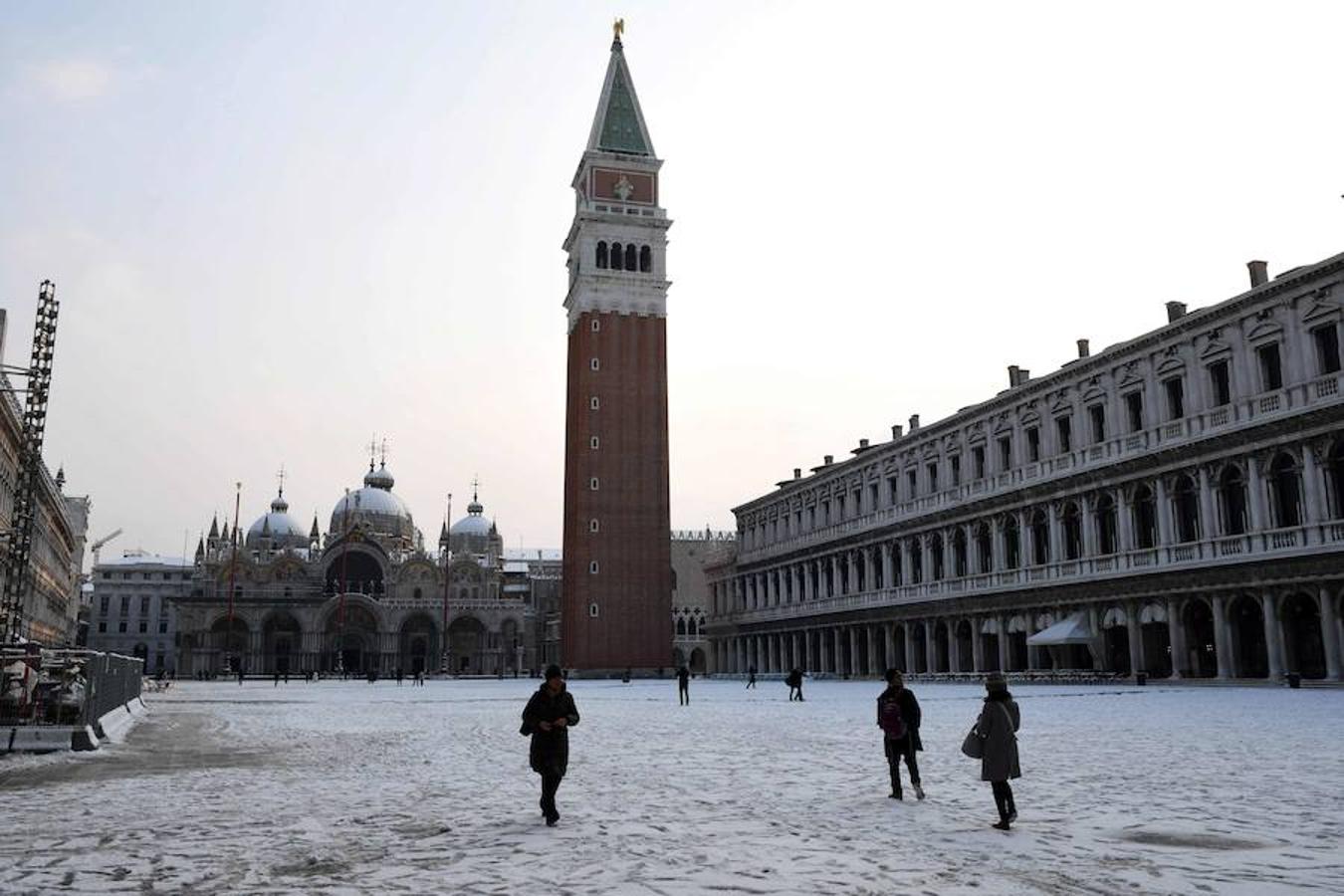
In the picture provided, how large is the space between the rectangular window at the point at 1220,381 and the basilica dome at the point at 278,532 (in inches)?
3923

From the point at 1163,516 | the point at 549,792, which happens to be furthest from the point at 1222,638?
the point at 549,792

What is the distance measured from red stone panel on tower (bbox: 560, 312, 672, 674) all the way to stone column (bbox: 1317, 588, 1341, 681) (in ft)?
153

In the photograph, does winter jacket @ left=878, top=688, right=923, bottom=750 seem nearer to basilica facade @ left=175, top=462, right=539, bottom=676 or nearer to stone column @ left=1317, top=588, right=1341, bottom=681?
stone column @ left=1317, top=588, right=1341, bottom=681

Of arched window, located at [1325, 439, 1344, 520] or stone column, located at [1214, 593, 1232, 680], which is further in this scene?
stone column, located at [1214, 593, 1232, 680]

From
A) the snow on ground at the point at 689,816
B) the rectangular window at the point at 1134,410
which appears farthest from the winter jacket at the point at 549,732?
the rectangular window at the point at 1134,410

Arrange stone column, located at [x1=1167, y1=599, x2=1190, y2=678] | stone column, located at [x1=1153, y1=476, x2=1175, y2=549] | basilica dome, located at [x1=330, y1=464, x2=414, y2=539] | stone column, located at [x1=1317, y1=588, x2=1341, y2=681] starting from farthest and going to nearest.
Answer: basilica dome, located at [x1=330, y1=464, x2=414, y2=539] → stone column, located at [x1=1153, y1=476, x2=1175, y2=549] → stone column, located at [x1=1167, y1=599, x2=1190, y2=678] → stone column, located at [x1=1317, y1=588, x2=1341, y2=681]

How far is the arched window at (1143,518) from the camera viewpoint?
4191cm

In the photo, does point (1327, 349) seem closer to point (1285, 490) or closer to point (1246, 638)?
point (1285, 490)

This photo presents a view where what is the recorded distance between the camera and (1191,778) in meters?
13.0

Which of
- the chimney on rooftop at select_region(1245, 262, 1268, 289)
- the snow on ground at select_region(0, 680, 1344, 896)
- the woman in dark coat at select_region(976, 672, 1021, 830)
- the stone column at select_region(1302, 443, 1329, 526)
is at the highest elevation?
the chimney on rooftop at select_region(1245, 262, 1268, 289)

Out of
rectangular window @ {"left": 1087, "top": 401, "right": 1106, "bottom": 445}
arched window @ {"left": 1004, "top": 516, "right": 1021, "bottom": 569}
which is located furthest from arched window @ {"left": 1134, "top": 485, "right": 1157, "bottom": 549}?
arched window @ {"left": 1004, "top": 516, "right": 1021, "bottom": 569}

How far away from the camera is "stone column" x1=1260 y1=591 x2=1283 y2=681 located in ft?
115

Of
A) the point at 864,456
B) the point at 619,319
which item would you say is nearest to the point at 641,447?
the point at 619,319

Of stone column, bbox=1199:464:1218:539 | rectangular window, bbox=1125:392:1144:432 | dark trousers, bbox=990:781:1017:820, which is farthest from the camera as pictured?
rectangular window, bbox=1125:392:1144:432
